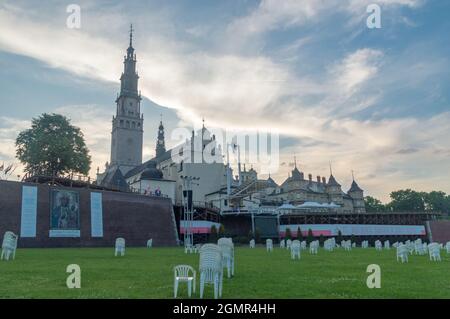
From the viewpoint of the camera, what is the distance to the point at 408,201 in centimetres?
12175

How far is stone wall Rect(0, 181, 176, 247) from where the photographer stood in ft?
116

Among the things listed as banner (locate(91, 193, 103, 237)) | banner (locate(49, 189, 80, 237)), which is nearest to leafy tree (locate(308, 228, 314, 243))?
banner (locate(91, 193, 103, 237))

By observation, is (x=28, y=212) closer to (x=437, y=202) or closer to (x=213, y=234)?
(x=213, y=234)

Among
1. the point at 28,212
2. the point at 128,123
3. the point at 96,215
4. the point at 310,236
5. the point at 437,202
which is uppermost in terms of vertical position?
the point at 128,123

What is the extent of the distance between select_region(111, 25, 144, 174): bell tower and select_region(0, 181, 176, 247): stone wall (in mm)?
52454

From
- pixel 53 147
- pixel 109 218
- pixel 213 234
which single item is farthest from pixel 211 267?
pixel 53 147

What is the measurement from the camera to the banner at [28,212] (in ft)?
116

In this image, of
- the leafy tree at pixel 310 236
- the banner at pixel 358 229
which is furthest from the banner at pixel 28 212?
the banner at pixel 358 229

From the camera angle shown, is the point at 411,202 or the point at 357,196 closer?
the point at 357,196

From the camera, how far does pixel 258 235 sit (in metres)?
57.2

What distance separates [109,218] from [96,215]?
5.48 ft

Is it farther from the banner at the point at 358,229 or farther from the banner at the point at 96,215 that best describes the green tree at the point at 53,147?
the banner at the point at 358,229
